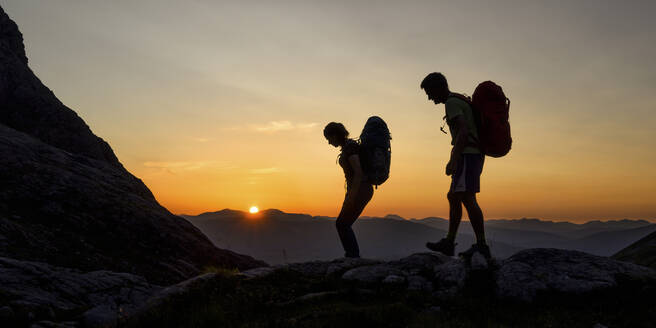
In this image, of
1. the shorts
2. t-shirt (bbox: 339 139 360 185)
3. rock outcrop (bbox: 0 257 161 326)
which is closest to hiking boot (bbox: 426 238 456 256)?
the shorts

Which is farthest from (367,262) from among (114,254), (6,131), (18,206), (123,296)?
(6,131)

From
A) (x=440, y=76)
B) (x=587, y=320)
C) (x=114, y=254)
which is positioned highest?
(x=440, y=76)

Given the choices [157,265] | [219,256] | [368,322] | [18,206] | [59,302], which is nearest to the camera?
[368,322]

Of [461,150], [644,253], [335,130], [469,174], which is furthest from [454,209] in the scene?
[644,253]

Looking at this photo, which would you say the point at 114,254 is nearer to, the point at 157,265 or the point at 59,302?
the point at 157,265

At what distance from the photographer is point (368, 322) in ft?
18.0

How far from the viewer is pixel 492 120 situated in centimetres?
736

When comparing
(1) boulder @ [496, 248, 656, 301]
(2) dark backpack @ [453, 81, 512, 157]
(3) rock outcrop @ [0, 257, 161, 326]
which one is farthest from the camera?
(2) dark backpack @ [453, 81, 512, 157]

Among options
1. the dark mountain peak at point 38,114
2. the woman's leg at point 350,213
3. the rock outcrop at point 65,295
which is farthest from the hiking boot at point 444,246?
the dark mountain peak at point 38,114

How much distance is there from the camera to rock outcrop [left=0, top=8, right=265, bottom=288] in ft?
31.7

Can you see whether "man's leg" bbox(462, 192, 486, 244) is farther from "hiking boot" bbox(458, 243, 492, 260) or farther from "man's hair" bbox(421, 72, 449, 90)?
"man's hair" bbox(421, 72, 449, 90)

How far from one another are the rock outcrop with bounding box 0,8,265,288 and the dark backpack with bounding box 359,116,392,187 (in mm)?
6122

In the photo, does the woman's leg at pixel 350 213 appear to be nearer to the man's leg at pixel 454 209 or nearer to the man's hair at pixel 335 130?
the man's hair at pixel 335 130

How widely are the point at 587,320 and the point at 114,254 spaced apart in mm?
10674
